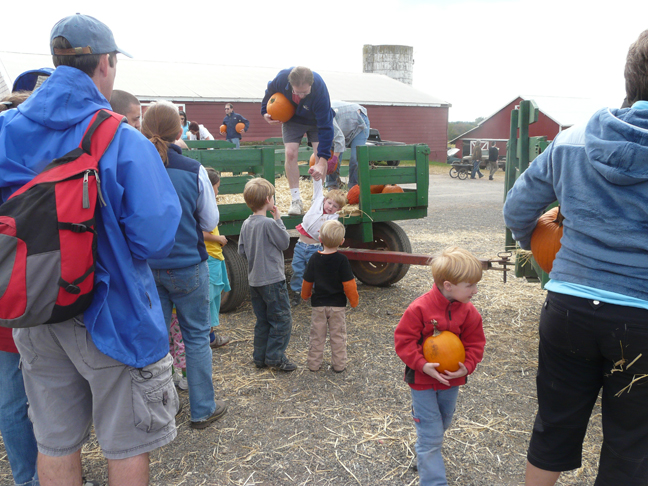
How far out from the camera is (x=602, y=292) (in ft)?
5.91

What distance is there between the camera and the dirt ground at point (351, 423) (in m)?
2.81

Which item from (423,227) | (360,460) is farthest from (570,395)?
(423,227)

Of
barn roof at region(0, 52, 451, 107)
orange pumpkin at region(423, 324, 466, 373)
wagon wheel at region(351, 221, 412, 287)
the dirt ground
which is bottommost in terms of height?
the dirt ground

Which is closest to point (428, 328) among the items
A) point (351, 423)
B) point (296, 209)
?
point (351, 423)

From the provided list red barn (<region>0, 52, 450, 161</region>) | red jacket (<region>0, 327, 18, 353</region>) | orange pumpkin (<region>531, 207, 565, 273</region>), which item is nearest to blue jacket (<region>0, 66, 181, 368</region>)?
red jacket (<region>0, 327, 18, 353</region>)

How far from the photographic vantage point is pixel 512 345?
4574 millimetres

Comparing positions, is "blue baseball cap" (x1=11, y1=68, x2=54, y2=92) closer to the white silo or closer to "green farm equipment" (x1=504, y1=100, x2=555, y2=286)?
"green farm equipment" (x1=504, y1=100, x2=555, y2=286)

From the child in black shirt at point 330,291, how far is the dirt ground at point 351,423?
170mm

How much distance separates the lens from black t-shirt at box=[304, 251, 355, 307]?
3879mm

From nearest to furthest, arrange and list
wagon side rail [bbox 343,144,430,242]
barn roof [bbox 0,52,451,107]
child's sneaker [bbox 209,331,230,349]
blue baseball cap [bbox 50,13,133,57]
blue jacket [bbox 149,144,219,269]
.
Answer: blue baseball cap [bbox 50,13,133,57], blue jacket [bbox 149,144,219,269], child's sneaker [bbox 209,331,230,349], wagon side rail [bbox 343,144,430,242], barn roof [bbox 0,52,451,107]

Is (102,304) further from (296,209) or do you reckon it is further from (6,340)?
(296,209)

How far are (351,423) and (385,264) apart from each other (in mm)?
3128

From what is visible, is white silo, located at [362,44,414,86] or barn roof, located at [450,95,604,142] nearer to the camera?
barn roof, located at [450,95,604,142]

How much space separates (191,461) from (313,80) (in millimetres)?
3755
